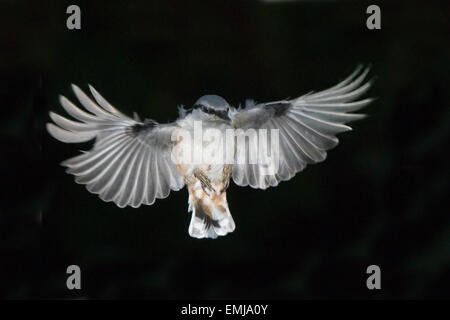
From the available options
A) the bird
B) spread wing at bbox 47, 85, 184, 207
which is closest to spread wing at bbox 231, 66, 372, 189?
the bird

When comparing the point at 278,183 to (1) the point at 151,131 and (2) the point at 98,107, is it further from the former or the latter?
(2) the point at 98,107

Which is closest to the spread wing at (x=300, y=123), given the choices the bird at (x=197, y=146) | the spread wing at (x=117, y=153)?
the bird at (x=197, y=146)

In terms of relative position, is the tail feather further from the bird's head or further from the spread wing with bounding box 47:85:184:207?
the bird's head

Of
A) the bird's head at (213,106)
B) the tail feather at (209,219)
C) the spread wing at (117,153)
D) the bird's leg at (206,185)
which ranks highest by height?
the bird's head at (213,106)

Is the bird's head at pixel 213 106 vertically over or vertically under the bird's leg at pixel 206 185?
over

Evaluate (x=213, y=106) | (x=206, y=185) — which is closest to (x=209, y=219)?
(x=206, y=185)

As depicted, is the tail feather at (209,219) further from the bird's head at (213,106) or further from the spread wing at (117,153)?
the bird's head at (213,106)
